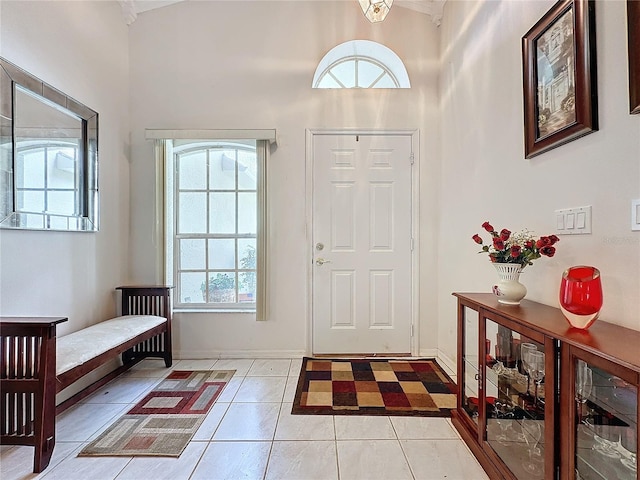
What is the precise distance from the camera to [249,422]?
84.3 inches

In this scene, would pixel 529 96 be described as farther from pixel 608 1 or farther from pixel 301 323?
pixel 301 323

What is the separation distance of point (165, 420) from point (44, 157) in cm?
184

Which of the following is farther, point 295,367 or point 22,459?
point 295,367

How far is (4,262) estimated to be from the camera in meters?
1.94

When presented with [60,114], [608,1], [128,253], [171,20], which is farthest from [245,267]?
[608,1]

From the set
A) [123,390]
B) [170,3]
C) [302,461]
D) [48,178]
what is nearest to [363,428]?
[302,461]

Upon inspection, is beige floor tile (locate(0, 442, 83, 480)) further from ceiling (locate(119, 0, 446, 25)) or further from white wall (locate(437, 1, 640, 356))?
ceiling (locate(119, 0, 446, 25))

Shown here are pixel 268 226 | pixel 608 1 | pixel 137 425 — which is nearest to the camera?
pixel 608 1

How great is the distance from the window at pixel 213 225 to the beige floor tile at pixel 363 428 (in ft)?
5.15

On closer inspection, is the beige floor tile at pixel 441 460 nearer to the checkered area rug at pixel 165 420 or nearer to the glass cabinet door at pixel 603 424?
the glass cabinet door at pixel 603 424

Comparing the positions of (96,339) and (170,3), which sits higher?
(170,3)

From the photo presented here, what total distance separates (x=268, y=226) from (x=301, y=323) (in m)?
0.98

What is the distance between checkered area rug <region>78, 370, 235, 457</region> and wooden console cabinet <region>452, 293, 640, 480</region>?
5.37 ft

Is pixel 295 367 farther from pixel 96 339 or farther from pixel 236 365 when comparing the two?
pixel 96 339
